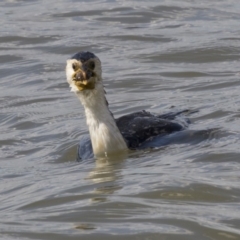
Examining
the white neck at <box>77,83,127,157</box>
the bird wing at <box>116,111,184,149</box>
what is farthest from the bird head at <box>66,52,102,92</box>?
the bird wing at <box>116,111,184,149</box>

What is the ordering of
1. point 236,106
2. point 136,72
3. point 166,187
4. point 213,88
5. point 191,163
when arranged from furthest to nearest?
point 136,72
point 213,88
point 236,106
point 191,163
point 166,187

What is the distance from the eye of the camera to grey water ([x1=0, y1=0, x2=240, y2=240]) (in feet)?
21.9

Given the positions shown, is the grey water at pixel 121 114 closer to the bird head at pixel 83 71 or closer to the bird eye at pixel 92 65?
the bird head at pixel 83 71

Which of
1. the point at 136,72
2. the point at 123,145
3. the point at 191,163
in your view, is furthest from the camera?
the point at 136,72

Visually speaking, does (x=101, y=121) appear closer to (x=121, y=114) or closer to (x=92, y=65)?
(x=92, y=65)

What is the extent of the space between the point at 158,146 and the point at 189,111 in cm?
134

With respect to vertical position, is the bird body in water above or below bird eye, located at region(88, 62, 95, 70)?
below

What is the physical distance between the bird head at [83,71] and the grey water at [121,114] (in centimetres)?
67

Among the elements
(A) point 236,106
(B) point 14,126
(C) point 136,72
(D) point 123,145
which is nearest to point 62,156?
(D) point 123,145

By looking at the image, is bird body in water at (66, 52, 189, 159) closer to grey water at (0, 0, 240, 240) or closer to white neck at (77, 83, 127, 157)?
white neck at (77, 83, 127, 157)

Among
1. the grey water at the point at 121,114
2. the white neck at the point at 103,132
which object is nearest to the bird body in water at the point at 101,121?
the white neck at the point at 103,132

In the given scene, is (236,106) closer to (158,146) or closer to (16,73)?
(158,146)

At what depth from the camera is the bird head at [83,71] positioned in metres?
8.63

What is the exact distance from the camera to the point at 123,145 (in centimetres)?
909
